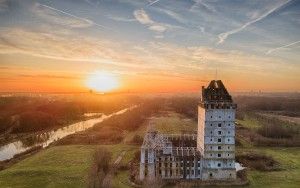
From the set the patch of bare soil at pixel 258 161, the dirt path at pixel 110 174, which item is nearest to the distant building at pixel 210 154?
the dirt path at pixel 110 174

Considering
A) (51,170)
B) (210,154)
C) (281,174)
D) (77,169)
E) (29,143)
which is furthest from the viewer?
(29,143)

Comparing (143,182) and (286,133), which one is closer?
(143,182)

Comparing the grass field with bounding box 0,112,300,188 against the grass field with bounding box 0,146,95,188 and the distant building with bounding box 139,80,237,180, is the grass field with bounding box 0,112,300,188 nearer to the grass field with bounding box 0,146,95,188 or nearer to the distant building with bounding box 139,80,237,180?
the grass field with bounding box 0,146,95,188

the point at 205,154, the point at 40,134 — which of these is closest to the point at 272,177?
the point at 205,154

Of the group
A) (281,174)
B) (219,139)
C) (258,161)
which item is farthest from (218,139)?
(258,161)

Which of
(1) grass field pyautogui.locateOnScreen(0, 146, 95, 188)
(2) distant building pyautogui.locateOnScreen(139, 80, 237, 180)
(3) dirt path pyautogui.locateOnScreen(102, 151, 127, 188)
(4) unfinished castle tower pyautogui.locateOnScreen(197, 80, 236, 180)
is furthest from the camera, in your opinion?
(4) unfinished castle tower pyautogui.locateOnScreen(197, 80, 236, 180)

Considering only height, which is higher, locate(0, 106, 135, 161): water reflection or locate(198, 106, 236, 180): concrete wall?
locate(198, 106, 236, 180): concrete wall

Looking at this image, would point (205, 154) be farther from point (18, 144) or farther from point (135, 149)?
point (18, 144)

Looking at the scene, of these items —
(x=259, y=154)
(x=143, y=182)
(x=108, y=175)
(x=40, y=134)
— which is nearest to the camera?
(x=143, y=182)

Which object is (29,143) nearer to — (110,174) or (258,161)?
(110,174)

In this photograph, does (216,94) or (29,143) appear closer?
(216,94)

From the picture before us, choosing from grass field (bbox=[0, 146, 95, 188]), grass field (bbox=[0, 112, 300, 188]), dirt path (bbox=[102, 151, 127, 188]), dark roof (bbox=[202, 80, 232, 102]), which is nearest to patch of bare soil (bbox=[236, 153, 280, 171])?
grass field (bbox=[0, 112, 300, 188])
